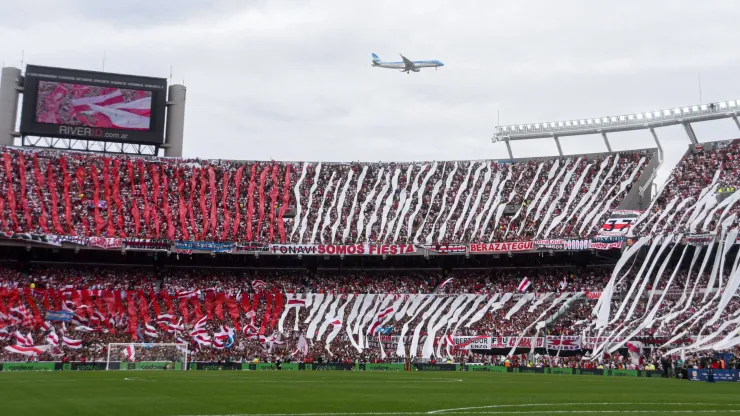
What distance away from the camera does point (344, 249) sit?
78188 millimetres

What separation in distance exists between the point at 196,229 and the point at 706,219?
162 ft

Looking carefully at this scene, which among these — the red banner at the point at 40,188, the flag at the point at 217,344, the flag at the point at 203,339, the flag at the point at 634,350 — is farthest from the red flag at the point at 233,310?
the flag at the point at 634,350

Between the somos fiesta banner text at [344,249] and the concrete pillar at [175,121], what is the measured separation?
19.2 meters

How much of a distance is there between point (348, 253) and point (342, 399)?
49543 mm

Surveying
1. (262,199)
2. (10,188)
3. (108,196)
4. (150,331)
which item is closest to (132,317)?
(150,331)

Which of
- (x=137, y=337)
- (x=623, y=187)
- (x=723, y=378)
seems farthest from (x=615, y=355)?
(x=137, y=337)

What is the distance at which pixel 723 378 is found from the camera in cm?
4553

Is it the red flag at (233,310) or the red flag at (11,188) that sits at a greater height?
the red flag at (11,188)

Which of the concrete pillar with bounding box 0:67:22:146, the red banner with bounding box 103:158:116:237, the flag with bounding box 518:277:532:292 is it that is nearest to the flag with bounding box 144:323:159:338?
the red banner with bounding box 103:158:116:237

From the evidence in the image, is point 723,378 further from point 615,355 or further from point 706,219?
point 706,219

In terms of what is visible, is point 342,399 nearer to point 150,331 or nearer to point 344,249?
point 150,331

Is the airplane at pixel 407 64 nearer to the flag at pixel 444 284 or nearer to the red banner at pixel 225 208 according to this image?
the red banner at pixel 225 208

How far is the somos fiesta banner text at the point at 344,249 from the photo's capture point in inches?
3076

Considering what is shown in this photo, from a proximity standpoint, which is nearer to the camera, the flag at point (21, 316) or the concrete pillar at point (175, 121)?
the flag at point (21, 316)
